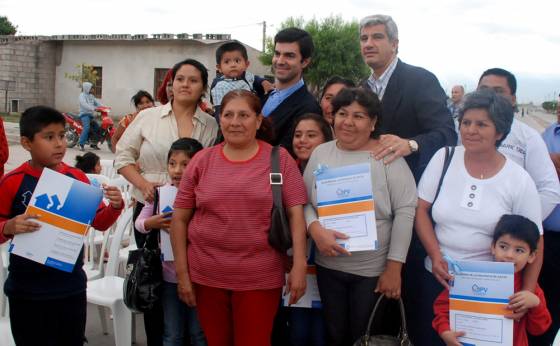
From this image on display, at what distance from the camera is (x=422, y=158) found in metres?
3.03

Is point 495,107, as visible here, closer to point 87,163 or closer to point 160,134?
point 160,134

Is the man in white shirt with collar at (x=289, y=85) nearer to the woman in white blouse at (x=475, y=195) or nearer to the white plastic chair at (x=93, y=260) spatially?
the woman in white blouse at (x=475, y=195)

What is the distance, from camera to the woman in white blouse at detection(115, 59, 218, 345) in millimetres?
3152

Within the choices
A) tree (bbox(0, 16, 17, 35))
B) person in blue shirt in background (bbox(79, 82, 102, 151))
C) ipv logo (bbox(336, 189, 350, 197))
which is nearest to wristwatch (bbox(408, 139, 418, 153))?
ipv logo (bbox(336, 189, 350, 197))

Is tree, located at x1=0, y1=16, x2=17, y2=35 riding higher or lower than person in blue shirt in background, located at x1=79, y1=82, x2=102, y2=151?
higher

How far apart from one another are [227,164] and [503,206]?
1.36 m

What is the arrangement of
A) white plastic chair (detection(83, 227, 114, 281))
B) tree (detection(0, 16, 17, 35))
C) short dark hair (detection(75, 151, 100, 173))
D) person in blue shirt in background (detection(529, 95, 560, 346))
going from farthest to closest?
1. tree (detection(0, 16, 17, 35))
2. short dark hair (detection(75, 151, 100, 173))
3. white plastic chair (detection(83, 227, 114, 281))
4. person in blue shirt in background (detection(529, 95, 560, 346))

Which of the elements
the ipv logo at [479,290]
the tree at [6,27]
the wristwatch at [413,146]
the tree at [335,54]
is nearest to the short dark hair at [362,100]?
the wristwatch at [413,146]

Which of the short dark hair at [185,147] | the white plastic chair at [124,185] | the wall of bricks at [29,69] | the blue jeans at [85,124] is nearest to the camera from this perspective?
the short dark hair at [185,147]

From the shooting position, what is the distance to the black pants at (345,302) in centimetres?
262

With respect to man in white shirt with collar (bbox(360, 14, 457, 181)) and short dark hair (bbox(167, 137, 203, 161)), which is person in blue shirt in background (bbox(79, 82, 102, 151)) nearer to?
short dark hair (bbox(167, 137, 203, 161))

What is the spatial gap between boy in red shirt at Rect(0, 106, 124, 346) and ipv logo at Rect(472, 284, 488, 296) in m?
Answer: 1.95

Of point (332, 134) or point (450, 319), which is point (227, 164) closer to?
point (332, 134)

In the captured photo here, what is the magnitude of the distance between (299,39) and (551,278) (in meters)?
2.13
